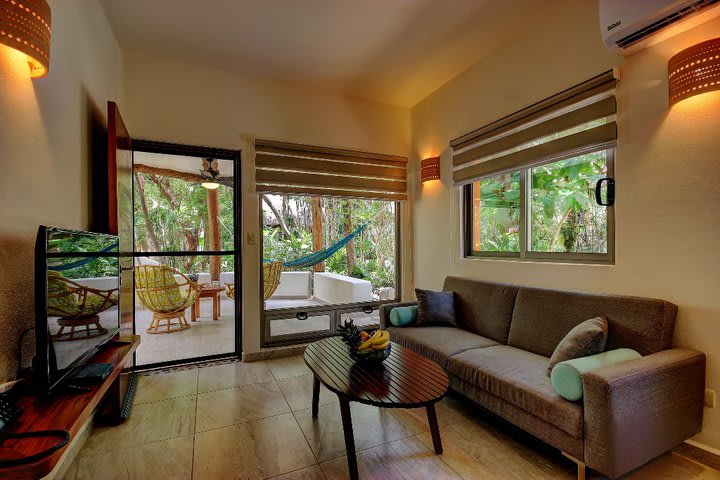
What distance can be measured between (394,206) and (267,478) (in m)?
2.97

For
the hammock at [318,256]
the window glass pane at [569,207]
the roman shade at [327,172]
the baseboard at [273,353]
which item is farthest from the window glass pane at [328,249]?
the window glass pane at [569,207]

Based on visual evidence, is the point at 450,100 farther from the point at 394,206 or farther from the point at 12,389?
the point at 12,389

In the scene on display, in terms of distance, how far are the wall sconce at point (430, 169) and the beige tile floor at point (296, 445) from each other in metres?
2.15

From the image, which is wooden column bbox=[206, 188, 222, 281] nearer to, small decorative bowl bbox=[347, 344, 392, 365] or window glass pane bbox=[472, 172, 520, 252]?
small decorative bowl bbox=[347, 344, 392, 365]

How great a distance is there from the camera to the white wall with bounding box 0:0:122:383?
122cm

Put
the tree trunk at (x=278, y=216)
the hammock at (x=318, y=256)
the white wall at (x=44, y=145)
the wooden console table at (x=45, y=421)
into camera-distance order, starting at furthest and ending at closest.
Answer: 1. the hammock at (x=318, y=256)
2. the tree trunk at (x=278, y=216)
3. the white wall at (x=44, y=145)
4. the wooden console table at (x=45, y=421)

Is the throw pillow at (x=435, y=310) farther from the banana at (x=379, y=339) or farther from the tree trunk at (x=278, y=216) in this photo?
the tree trunk at (x=278, y=216)

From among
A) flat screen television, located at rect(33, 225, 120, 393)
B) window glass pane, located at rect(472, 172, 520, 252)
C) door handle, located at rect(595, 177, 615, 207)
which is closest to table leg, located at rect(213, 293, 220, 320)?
flat screen television, located at rect(33, 225, 120, 393)

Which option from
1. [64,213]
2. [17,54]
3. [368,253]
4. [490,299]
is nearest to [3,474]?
[64,213]

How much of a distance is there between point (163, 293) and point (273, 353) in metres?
1.28

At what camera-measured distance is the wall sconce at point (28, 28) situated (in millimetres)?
1093

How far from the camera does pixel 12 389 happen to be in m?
1.16

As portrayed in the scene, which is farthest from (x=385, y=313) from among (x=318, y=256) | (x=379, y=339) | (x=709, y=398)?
(x=709, y=398)

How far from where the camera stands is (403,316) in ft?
9.31
